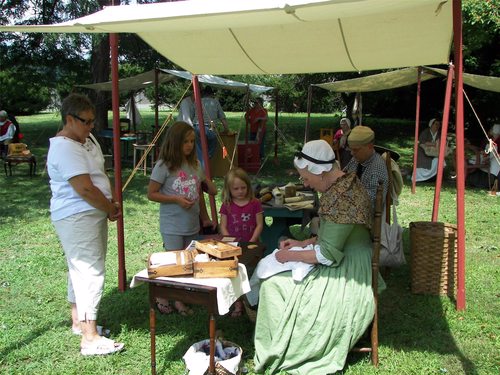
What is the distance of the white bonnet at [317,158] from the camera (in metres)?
3.03

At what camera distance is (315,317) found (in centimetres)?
302

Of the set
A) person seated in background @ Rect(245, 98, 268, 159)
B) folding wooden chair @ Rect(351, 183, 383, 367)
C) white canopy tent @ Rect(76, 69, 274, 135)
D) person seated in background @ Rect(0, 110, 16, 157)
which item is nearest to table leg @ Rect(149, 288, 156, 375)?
→ folding wooden chair @ Rect(351, 183, 383, 367)

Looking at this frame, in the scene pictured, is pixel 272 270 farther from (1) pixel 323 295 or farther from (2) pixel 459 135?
(2) pixel 459 135

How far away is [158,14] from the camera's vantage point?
288cm

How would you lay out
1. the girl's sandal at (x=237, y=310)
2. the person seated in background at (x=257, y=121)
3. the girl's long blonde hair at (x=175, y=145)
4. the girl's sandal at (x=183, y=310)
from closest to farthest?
the girl's long blonde hair at (x=175, y=145), the girl's sandal at (x=237, y=310), the girl's sandal at (x=183, y=310), the person seated in background at (x=257, y=121)

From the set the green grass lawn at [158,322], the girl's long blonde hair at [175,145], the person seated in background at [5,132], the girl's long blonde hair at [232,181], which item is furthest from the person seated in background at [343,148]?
the person seated in background at [5,132]

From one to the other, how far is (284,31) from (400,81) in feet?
24.7

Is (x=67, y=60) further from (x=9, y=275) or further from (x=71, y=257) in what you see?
(x=71, y=257)

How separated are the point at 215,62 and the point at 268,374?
3.52 m

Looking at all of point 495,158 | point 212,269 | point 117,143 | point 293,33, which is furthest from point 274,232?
point 495,158

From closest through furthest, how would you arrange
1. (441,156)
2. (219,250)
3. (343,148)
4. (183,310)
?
(219,250)
(183,310)
(441,156)
(343,148)

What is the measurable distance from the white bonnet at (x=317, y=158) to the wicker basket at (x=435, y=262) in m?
1.90

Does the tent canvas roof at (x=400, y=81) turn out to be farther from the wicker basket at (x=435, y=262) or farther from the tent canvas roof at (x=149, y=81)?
the wicker basket at (x=435, y=262)

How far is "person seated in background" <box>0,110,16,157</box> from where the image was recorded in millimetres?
12977
